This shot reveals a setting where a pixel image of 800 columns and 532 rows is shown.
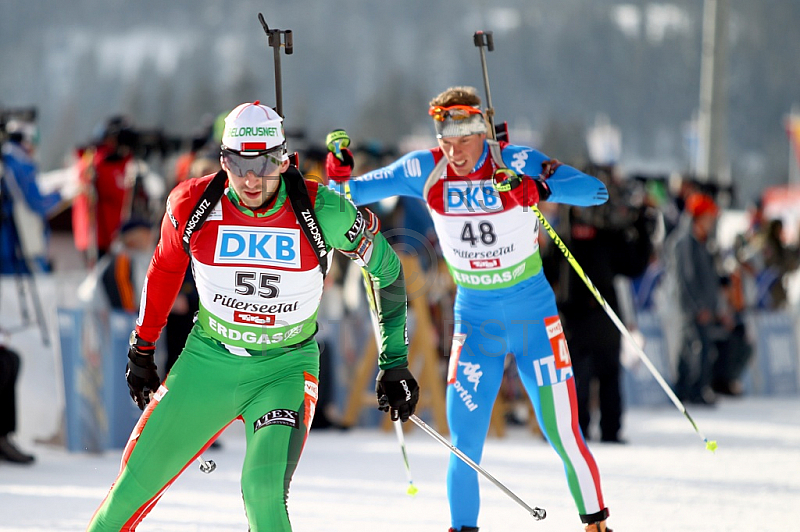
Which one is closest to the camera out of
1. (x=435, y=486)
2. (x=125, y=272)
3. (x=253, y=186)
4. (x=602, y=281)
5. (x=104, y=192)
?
(x=253, y=186)

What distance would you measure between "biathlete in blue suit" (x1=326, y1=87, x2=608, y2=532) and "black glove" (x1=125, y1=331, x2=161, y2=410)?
1.55 meters

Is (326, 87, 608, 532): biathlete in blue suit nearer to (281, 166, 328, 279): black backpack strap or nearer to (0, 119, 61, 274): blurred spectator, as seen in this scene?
(281, 166, 328, 279): black backpack strap

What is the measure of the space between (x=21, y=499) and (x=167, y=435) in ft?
9.36

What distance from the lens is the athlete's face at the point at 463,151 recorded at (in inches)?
212

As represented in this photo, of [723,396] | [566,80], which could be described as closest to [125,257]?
[723,396]

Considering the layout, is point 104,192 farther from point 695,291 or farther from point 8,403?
point 695,291

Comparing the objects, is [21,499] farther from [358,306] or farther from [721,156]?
[721,156]

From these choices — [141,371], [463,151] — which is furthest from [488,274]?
[141,371]

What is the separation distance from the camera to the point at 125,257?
8445 mm

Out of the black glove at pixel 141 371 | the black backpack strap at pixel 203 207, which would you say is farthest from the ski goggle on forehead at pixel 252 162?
the black glove at pixel 141 371

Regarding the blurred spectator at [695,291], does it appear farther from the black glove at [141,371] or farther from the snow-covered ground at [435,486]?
the black glove at [141,371]

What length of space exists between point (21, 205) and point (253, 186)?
5.06 meters

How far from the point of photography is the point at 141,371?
14.2ft

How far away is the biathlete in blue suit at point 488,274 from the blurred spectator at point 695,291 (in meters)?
6.14
